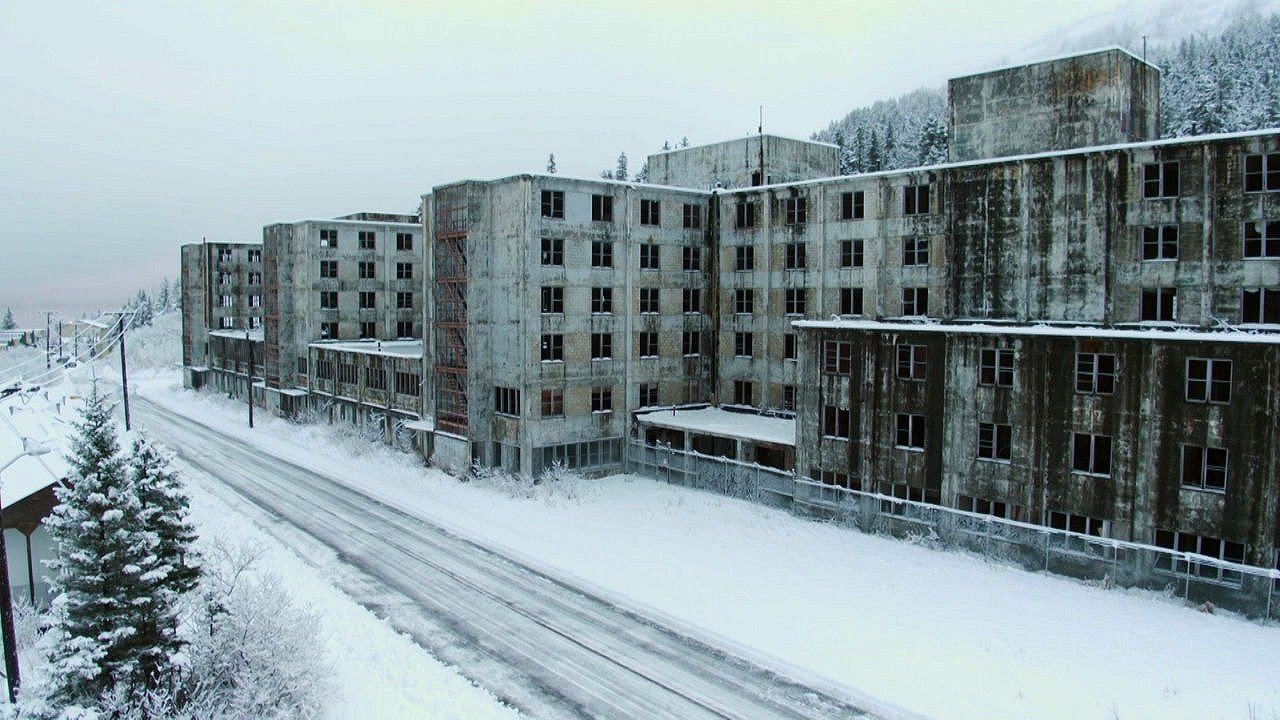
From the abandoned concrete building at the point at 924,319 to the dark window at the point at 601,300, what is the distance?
0.28 meters

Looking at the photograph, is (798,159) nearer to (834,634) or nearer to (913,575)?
(913,575)

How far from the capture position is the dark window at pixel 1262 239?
31.0m

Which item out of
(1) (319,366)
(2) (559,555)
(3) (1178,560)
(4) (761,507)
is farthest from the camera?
(1) (319,366)

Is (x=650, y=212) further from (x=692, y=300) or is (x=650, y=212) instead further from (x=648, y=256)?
(x=692, y=300)

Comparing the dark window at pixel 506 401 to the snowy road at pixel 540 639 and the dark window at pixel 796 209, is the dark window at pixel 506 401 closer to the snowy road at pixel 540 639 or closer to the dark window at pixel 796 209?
the snowy road at pixel 540 639

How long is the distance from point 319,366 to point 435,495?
28.5m

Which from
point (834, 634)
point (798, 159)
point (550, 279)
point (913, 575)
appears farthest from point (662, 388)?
point (834, 634)

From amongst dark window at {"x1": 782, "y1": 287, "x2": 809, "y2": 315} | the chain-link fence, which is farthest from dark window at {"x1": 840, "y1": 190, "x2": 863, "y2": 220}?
the chain-link fence

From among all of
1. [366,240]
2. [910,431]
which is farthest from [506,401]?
[366,240]

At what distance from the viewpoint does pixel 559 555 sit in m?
33.5

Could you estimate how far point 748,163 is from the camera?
54.3m

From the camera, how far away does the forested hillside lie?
283ft

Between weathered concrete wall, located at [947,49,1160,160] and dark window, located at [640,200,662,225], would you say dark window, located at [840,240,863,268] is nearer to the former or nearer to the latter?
weathered concrete wall, located at [947,49,1160,160]

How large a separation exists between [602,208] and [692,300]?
8.66 meters
